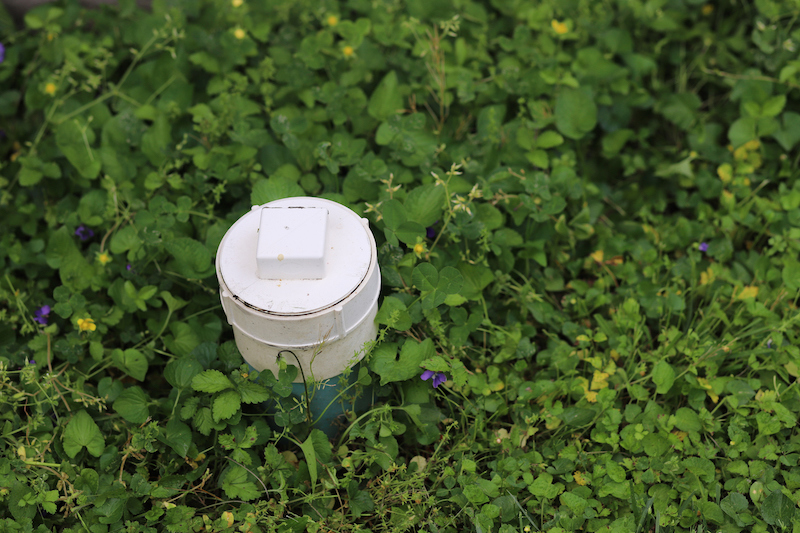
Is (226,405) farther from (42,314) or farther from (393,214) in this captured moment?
(42,314)

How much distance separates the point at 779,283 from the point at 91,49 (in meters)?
3.43

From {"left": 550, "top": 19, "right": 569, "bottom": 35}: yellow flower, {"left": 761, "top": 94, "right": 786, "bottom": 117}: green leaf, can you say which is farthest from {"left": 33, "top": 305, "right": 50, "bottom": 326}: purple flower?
{"left": 761, "top": 94, "right": 786, "bottom": 117}: green leaf

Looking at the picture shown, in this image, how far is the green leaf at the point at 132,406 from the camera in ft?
6.84

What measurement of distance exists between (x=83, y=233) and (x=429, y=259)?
1.52 meters

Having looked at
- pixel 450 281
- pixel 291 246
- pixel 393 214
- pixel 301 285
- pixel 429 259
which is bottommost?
pixel 429 259

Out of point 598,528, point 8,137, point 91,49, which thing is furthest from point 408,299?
point 8,137

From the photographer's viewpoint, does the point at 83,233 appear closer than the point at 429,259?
No

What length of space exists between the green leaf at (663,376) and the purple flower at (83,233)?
240 cm

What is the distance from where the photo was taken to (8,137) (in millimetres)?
3135

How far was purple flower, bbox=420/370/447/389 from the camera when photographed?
7.07ft

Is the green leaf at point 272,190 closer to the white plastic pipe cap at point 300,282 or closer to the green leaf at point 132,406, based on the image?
the white plastic pipe cap at point 300,282

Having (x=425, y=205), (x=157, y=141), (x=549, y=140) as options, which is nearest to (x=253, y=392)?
(x=425, y=205)

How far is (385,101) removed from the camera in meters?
2.83

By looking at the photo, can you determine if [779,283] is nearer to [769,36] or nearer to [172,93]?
[769,36]
